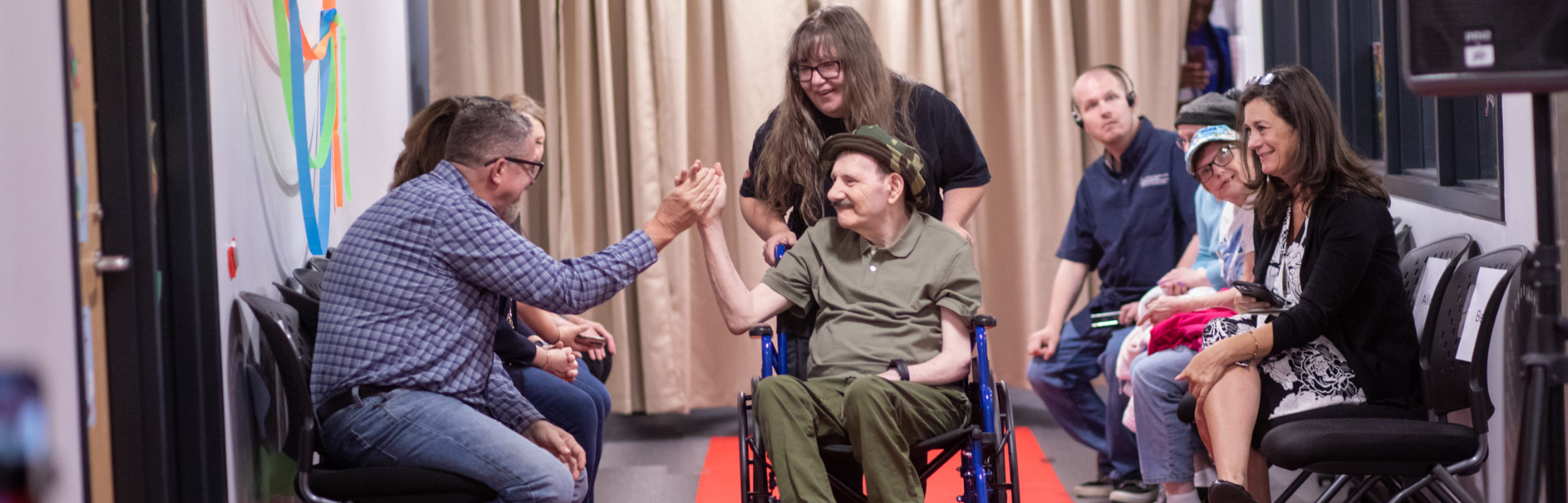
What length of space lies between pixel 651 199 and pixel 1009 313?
60.2 inches

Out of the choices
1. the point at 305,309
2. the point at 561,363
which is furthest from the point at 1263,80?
the point at 305,309

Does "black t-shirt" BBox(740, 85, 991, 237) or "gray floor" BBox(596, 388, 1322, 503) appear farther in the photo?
"gray floor" BBox(596, 388, 1322, 503)

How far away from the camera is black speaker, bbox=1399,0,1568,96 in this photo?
1.58m

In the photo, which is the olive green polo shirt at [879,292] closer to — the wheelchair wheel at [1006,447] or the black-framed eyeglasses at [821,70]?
the wheelchair wheel at [1006,447]

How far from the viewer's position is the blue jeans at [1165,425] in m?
2.92

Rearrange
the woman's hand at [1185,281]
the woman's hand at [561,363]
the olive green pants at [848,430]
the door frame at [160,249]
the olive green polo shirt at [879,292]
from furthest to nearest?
the woman's hand at [1185,281] → the woman's hand at [561,363] → the olive green polo shirt at [879,292] → the olive green pants at [848,430] → the door frame at [160,249]

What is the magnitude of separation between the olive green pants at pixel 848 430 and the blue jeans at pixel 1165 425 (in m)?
0.80

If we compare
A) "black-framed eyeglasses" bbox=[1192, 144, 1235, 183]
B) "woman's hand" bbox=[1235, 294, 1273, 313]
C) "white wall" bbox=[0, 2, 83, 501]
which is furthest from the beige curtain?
"white wall" bbox=[0, 2, 83, 501]

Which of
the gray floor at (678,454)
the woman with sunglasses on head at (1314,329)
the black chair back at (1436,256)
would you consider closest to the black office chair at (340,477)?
the gray floor at (678,454)

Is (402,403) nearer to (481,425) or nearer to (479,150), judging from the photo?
(481,425)

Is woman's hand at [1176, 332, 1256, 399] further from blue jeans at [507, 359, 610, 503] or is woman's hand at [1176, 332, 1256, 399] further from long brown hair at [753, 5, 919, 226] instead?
blue jeans at [507, 359, 610, 503]

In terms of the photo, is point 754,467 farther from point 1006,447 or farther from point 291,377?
point 291,377

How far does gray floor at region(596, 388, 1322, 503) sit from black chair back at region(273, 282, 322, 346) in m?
1.21

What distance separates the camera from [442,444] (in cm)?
221
